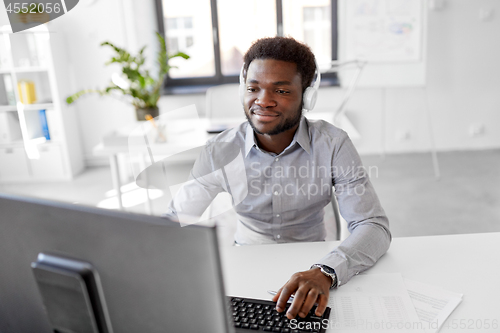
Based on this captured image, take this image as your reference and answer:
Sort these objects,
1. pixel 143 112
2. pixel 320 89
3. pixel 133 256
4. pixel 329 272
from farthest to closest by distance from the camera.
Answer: pixel 320 89 < pixel 143 112 < pixel 329 272 < pixel 133 256

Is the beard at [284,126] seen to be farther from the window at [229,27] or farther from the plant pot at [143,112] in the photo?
the window at [229,27]

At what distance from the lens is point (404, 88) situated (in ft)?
12.9

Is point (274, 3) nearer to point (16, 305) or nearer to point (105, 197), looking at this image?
point (105, 197)

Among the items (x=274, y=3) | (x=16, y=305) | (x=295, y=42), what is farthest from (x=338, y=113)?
(x=16, y=305)

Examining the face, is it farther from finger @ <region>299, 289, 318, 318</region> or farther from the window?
the window

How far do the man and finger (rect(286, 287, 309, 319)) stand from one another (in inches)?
14.8

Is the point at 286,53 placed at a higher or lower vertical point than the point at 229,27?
lower

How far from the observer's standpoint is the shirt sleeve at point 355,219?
3.14ft

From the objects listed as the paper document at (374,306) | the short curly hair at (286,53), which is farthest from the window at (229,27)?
the paper document at (374,306)

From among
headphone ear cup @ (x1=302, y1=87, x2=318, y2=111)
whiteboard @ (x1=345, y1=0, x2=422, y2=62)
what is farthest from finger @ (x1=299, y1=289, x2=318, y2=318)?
whiteboard @ (x1=345, y1=0, x2=422, y2=62)

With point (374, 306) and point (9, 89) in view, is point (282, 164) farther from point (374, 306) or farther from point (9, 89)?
point (9, 89)

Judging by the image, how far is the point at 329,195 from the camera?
49.7 inches

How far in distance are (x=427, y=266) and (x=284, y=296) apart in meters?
0.39

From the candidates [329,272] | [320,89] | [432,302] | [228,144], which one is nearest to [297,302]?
[329,272]
